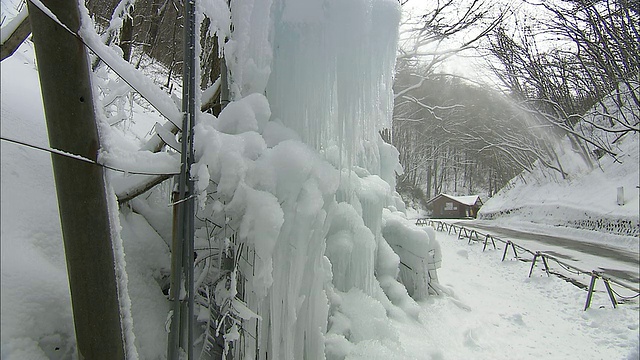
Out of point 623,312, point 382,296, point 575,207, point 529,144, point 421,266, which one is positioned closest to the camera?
point 382,296

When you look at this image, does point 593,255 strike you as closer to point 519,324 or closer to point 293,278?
point 519,324

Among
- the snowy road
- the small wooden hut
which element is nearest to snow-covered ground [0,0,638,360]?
the snowy road

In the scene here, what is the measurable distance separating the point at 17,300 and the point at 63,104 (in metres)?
0.56

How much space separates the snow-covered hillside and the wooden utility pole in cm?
988

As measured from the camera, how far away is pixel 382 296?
11.6 feet

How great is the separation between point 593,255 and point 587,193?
4182mm

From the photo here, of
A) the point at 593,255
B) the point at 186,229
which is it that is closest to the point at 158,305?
the point at 186,229

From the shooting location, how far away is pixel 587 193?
1102cm

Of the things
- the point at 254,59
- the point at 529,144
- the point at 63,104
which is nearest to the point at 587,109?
the point at 529,144

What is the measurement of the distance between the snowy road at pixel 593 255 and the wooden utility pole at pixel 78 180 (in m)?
6.81

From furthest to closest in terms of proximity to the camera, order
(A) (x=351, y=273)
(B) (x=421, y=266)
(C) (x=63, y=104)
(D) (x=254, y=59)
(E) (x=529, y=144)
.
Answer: (E) (x=529, y=144)
(B) (x=421, y=266)
(A) (x=351, y=273)
(D) (x=254, y=59)
(C) (x=63, y=104)

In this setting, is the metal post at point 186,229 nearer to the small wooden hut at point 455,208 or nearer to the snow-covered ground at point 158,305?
the snow-covered ground at point 158,305

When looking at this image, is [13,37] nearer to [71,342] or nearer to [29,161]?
[29,161]

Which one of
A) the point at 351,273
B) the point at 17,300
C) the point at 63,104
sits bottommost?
the point at 351,273
